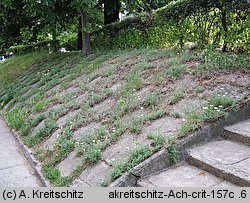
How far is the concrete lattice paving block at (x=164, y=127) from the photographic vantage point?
333cm

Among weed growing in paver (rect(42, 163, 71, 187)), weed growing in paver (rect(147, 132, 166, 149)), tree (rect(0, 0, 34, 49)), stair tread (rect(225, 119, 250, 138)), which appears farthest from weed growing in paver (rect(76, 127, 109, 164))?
tree (rect(0, 0, 34, 49))

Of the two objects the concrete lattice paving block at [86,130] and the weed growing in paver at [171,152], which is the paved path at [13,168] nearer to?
the concrete lattice paving block at [86,130]

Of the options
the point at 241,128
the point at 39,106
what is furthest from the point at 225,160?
the point at 39,106

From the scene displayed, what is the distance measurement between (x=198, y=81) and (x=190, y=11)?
8.10 ft

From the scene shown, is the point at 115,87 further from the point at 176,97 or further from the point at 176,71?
the point at 176,97

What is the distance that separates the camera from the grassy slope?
3.39 m

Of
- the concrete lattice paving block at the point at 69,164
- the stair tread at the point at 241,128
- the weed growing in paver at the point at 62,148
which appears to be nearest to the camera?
the stair tread at the point at 241,128

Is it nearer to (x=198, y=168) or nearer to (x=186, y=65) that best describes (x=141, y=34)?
(x=186, y=65)

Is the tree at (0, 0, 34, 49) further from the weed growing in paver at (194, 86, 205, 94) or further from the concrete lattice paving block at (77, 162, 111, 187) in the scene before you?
the concrete lattice paving block at (77, 162, 111, 187)

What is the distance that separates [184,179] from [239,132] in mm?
907

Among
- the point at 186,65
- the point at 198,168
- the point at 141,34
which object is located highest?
the point at 141,34

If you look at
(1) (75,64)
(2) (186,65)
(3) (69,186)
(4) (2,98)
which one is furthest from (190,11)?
(4) (2,98)

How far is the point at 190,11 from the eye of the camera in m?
6.21

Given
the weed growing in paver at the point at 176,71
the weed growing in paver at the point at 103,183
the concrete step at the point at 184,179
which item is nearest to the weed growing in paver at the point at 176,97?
the weed growing in paver at the point at 176,71
